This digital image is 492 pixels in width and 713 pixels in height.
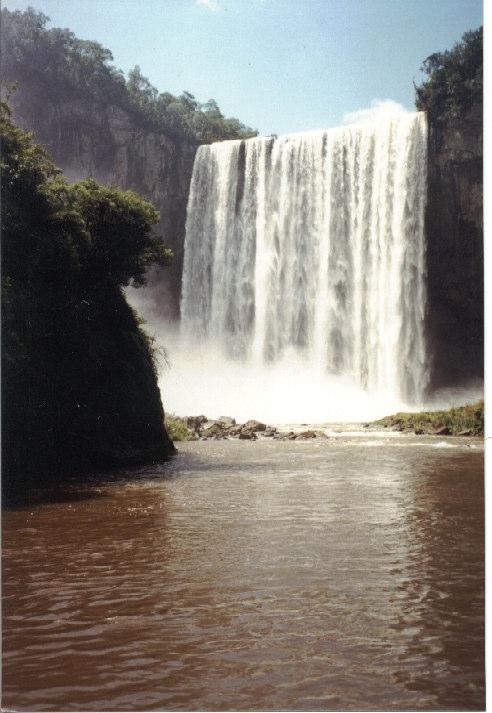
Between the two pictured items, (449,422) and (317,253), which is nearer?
(449,422)

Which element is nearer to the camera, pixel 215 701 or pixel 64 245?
pixel 215 701

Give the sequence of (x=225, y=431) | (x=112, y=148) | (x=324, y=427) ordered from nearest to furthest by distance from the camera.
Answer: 1. (x=225, y=431)
2. (x=324, y=427)
3. (x=112, y=148)

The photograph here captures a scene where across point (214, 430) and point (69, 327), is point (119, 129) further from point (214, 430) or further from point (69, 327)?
point (69, 327)

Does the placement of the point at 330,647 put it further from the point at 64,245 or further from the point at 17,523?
the point at 64,245

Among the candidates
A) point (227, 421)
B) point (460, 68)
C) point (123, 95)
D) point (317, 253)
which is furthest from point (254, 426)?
point (123, 95)

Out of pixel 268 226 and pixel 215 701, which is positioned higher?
pixel 268 226

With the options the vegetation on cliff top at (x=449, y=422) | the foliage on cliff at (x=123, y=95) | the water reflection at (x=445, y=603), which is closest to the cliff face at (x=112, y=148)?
the foliage on cliff at (x=123, y=95)

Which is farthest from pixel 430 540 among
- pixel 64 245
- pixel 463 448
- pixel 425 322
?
pixel 425 322

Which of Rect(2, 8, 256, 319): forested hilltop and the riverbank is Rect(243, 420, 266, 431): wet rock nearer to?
the riverbank

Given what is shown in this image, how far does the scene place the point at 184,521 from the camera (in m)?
7.95

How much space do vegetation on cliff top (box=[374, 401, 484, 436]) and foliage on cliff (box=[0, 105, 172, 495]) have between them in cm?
748

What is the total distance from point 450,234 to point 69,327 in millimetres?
17181

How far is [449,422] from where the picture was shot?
1989 centimetres

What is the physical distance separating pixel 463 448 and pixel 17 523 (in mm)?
9729
